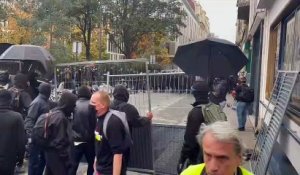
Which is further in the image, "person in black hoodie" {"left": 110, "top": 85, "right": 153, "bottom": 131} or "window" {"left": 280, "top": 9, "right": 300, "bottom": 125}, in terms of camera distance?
"person in black hoodie" {"left": 110, "top": 85, "right": 153, "bottom": 131}

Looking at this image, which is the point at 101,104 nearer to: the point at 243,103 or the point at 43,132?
the point at 43,132

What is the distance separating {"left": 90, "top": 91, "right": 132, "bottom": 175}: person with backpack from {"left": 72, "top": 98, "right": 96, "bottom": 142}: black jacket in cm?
148

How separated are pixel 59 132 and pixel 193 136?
179 cm

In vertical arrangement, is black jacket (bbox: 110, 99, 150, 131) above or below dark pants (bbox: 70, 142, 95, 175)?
above

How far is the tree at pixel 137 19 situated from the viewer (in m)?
34.8

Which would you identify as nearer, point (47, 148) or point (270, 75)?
point (47, 148)

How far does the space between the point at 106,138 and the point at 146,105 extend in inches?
113

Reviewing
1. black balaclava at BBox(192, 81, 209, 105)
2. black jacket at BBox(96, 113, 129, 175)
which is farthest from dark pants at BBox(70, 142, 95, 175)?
black balaclava at BBox(192, 81, 209, 105)

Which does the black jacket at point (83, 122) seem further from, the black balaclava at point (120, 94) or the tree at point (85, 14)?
the tree at point (85, 14)

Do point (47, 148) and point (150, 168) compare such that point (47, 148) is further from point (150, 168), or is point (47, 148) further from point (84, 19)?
point (84, 19)

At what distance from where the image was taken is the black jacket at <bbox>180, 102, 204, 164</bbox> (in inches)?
178

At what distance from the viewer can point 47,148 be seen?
5188 millimetres

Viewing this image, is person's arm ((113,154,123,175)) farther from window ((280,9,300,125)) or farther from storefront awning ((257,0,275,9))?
storefront awning ((257,0,275,9))

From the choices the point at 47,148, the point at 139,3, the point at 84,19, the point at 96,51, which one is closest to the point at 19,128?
the point at 47,148
